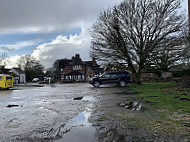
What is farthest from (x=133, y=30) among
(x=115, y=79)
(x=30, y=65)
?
(x=30, y=65)

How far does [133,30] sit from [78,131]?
67.8 ft

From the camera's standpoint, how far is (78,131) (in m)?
5.00

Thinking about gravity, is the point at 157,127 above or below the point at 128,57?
below

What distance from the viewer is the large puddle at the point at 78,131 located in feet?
14.4

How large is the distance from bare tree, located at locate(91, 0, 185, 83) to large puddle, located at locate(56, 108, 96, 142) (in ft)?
60.5

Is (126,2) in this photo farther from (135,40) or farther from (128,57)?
(128,57)

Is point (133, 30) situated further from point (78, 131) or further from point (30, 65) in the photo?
point (30, 65)

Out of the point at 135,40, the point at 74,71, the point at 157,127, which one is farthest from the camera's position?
the point at 74,71

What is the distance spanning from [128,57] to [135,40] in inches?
94.6

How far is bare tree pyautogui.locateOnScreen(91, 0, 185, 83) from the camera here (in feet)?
72.3

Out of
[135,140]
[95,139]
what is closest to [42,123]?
[95,139]

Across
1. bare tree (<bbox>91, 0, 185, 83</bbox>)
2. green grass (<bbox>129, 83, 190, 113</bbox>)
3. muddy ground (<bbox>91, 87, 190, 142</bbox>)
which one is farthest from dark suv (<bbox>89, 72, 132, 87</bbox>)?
muddy ground (<bbox>91, 87, 190, 142</bbox>)

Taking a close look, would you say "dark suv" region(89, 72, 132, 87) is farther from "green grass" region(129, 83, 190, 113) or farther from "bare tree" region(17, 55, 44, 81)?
"bare tree" region(17, 55, 44, 81)

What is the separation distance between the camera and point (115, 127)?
5180 mm
